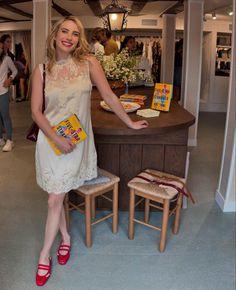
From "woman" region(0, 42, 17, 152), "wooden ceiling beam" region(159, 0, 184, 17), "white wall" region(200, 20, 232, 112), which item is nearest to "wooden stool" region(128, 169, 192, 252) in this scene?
"woman" region(0, 42, 17, 152)

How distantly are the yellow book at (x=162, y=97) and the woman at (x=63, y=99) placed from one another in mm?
1002

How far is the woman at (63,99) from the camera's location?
6.41ft

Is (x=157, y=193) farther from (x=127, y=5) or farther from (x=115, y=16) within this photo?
(x=127, y=5)

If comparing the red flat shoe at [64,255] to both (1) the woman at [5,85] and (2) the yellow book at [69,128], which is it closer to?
(2) the yellow book at [69,128]

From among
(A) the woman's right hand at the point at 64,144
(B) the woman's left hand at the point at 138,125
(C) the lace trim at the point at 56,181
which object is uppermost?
(B) the woman's left hand at the point at 138,125

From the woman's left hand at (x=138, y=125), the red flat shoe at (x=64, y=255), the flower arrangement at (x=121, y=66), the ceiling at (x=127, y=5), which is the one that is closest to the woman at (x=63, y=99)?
the red flat shoe at (x=64, y=255)

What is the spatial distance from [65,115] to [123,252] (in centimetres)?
117

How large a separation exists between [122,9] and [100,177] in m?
2.03

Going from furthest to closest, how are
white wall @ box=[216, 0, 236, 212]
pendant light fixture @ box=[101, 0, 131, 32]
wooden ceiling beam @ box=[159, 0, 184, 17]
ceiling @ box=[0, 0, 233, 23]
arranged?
wooden ceiling beam @ box=[159, 0, 184, 17], ceiling @ box=[0, 0, 233, 23], pendant light fixture @ box=[101, 0, 131, 32], white wall @ box=[216, 0, 236, 212]

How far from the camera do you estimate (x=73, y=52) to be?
2.02 m

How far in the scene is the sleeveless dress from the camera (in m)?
1.96

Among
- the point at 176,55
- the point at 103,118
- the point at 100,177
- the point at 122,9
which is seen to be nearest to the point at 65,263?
the point at 100,177

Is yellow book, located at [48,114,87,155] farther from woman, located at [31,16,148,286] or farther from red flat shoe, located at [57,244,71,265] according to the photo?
red flat shoe, located at [57,244,71,265]

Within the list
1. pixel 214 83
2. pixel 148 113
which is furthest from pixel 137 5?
pixel 148 113
